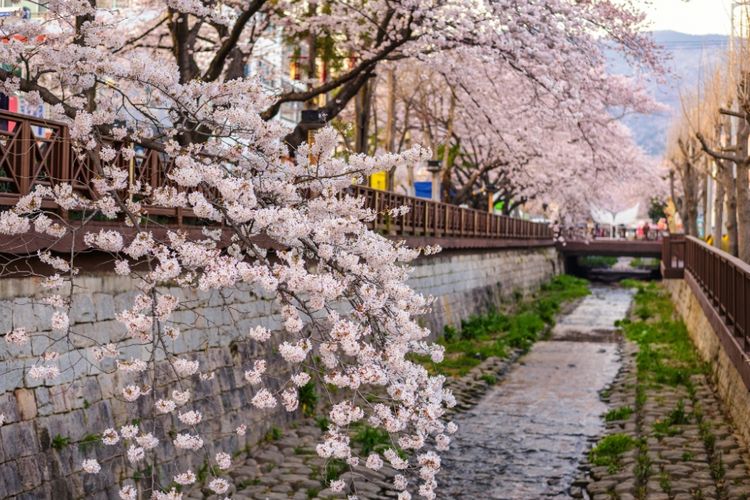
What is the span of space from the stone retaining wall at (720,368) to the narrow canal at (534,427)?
6.76 feet

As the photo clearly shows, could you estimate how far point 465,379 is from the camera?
21766mm

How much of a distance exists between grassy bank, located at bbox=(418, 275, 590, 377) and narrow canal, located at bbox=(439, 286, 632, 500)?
0.67 m

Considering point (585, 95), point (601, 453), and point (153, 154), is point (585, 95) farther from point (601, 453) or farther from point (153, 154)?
point (153, 154)

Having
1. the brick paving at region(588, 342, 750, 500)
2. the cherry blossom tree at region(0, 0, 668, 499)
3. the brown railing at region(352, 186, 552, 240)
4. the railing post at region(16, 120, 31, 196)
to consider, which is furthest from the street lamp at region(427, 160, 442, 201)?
the railing post at region(16, 120, 31, 196)

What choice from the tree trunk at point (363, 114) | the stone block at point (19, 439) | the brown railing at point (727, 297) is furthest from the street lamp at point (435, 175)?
the stone block at point (19, 439)

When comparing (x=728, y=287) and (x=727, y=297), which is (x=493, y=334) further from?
(x=728, y=287)

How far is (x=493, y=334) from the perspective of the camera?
2994cm

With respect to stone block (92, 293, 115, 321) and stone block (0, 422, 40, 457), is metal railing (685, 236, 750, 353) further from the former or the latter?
stone block (0, 422, 40, 457)

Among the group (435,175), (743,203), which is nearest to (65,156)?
(743,203)

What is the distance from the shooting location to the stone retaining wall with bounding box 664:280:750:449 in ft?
47.7

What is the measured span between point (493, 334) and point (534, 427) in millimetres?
12001

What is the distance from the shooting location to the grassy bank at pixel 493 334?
23.7 metres

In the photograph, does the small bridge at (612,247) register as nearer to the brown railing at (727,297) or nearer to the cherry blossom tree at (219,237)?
the brown railing at (727,297)

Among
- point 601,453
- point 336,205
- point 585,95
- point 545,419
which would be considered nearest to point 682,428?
point 601,453
